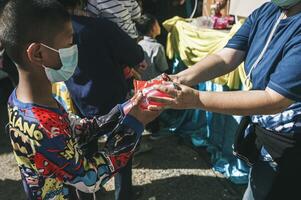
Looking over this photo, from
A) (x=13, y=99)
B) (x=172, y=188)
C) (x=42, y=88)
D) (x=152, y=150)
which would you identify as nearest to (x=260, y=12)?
(x=42, y=88)

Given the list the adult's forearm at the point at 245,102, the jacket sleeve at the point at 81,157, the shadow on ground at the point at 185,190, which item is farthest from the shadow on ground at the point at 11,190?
the adult's forearm at the point at 245,102

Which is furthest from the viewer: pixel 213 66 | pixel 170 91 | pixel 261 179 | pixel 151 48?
pixel 151 48

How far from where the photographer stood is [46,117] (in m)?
1.51

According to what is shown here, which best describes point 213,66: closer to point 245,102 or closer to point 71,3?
point 245,102

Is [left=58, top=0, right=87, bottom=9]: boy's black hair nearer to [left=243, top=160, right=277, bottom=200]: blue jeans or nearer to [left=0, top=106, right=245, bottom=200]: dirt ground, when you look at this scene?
[left=243, top=160, right=277, bottom=200]: blue jeans

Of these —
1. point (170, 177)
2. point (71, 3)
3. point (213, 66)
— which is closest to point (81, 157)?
point (213, 66)

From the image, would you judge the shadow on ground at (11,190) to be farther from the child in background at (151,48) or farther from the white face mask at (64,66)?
the white face mask at (64,66)

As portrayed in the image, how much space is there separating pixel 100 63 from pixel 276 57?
1221 mm

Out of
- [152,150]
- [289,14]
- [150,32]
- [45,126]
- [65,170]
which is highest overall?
[289,14]

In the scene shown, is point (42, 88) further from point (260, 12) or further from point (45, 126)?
point (260, 12)

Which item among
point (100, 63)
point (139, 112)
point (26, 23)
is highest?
point (26, 23)

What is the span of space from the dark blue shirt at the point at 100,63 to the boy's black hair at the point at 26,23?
895 mm

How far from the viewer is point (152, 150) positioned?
13.4ft

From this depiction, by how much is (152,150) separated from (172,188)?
68 centimetres
